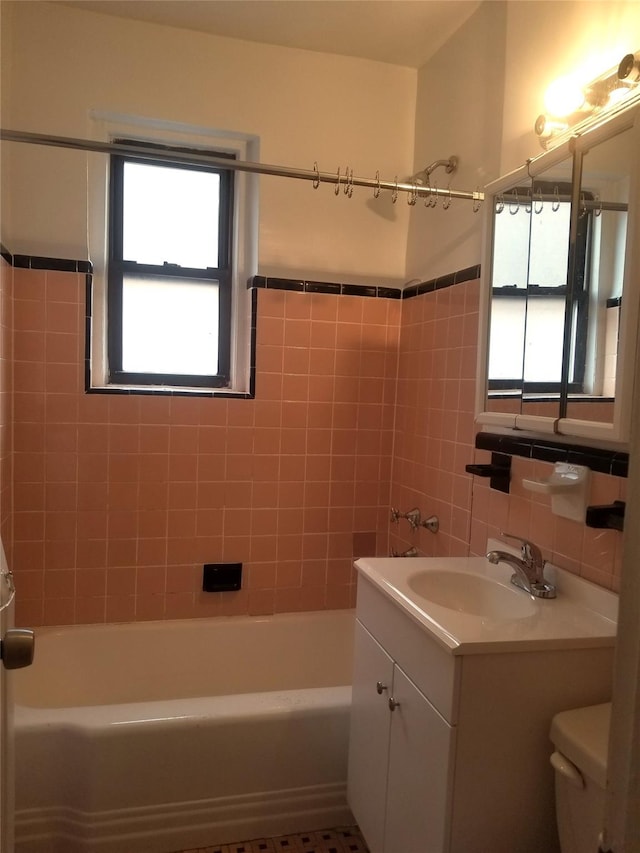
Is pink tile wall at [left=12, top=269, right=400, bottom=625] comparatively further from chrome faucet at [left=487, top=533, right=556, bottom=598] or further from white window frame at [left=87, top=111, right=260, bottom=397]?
chrome faucet at [left=487, top=533, right=556, bottom=598]

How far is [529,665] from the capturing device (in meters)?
1.21

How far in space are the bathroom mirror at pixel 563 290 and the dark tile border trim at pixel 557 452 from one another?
0.29 feet

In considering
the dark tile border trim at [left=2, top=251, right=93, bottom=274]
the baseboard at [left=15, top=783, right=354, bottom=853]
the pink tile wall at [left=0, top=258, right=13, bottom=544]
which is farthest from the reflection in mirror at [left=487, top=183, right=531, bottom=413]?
the pink tile wall at [left=0, top=258, right=13, bottom=544]

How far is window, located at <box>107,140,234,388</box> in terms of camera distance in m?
2.37

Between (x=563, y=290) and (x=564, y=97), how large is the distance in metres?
0.52

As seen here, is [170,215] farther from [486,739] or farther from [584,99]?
[486,739]

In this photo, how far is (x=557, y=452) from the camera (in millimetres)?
1530

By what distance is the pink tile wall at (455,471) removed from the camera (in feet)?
4.82

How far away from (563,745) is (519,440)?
80cm

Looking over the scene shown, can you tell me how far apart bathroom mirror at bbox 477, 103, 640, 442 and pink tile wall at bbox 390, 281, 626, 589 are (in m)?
0.19

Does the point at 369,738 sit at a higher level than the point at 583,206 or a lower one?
lower

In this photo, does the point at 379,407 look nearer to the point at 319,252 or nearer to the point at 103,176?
the point at 319,252

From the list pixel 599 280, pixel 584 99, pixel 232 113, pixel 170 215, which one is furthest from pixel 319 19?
pixel 599 280

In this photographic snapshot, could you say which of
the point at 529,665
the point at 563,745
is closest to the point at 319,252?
the point at 529,665
